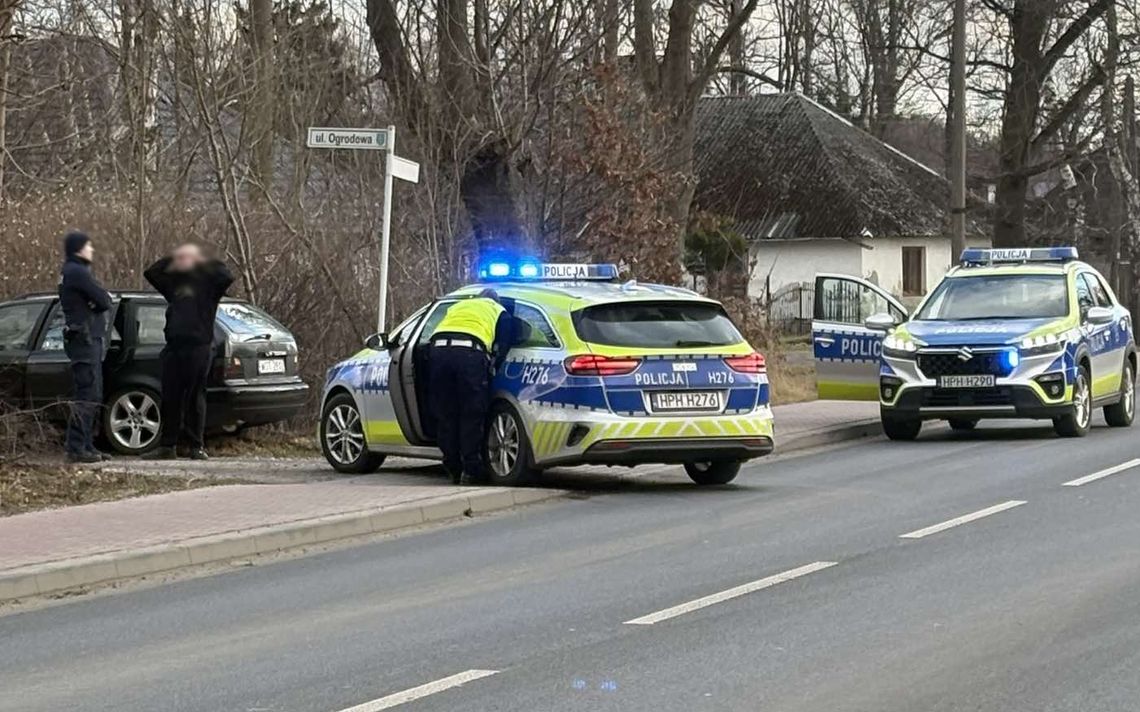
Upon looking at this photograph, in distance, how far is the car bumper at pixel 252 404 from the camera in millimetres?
17094

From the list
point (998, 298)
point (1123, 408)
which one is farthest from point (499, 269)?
point (1123, 408)

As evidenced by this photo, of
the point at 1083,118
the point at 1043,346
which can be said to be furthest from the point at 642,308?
the point at 1083,118

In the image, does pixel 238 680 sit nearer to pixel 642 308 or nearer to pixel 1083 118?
pixel 642 308

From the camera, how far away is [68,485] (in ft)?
46.0

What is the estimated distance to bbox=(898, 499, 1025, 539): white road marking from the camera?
11815mm

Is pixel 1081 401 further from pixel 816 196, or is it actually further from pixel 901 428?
pixel 816 196

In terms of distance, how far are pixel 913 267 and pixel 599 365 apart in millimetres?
41849

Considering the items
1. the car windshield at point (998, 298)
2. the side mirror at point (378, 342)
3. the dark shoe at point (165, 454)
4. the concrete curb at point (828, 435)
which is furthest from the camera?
the car windshield at point (998, 298)

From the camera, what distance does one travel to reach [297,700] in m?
7.33

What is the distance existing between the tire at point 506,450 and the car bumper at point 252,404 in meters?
3.32

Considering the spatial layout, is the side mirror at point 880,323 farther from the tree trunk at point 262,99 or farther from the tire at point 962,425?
the tree trunk at point 262,99

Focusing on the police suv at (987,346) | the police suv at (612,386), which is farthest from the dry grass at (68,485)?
the police suv at (987,346)

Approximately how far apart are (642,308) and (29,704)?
25.2 ft

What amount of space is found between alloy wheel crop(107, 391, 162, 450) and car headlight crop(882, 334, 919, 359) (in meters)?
7.26
